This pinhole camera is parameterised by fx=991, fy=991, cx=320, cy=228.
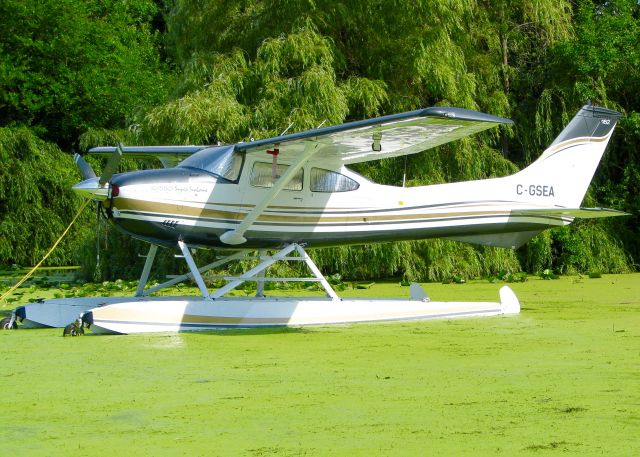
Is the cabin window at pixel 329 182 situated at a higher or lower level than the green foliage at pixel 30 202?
higher

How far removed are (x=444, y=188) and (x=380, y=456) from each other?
7.35 metres

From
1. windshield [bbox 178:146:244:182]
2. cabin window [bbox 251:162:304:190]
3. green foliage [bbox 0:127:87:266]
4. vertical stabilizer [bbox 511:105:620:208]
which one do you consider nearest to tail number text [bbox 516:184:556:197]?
vertical stabilizer [bbox 511:105:620:208]

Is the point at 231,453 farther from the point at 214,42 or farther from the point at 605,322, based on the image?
the point at 214,42

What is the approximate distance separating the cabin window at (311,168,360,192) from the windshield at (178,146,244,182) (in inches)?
38.0

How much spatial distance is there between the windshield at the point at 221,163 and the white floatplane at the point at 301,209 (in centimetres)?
1

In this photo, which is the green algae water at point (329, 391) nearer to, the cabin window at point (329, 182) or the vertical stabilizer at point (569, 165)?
the cabin window at point (329, 182)

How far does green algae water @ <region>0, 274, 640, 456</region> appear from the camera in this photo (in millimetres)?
4742

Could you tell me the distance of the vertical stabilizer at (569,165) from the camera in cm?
1210

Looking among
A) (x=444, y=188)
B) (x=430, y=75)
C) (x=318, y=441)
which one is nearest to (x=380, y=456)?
(x=318, y=441)

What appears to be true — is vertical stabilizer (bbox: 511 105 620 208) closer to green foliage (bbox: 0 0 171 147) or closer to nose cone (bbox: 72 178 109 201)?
nose cone (bbox: 72 178 109 201)

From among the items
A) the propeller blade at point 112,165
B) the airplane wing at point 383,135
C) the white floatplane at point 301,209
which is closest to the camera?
the airplane wing at point 383,135

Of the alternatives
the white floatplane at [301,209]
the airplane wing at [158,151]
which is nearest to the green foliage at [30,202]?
the airplane wing at [158,151]

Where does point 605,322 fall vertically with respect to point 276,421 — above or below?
below

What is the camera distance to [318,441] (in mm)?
4785
